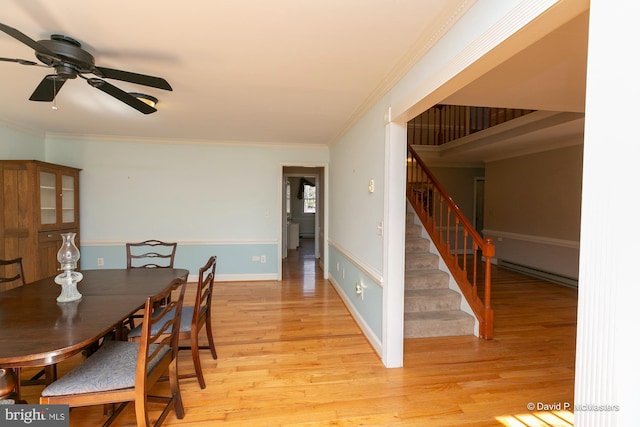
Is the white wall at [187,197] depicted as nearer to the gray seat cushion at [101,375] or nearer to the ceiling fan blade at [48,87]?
the ceiling fan blade at [48,87]

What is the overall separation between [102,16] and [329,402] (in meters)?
2.73

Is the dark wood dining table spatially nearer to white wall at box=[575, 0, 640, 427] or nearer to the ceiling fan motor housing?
the ceiling fan motor housing

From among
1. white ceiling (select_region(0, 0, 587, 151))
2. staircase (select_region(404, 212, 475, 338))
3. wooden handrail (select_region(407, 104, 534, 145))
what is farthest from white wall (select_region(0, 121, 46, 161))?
wooden handrail (select_region(407, 104, 534, 145))

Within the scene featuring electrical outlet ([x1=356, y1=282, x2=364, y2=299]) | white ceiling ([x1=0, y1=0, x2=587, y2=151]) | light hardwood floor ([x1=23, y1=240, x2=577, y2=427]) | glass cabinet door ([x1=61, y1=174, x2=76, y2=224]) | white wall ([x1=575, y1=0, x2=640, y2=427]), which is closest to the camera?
white wall ([x1=575, y1=0, x2=640, y2=427])

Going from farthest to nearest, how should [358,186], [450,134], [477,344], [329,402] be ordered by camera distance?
[450,134], [358,186], [477,344], [329,402]

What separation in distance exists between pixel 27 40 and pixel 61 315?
145 cm

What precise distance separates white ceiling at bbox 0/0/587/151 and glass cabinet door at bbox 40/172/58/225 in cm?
79

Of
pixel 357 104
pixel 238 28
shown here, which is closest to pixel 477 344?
pixel 357 104

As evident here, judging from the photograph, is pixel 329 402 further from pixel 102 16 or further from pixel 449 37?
pixel 102 16

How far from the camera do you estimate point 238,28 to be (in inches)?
68.2

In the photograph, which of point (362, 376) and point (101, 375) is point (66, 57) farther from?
point (362, 376)

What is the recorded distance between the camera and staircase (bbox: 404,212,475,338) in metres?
3.04

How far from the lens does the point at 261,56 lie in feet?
6.77

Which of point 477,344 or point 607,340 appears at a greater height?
point 607,340
